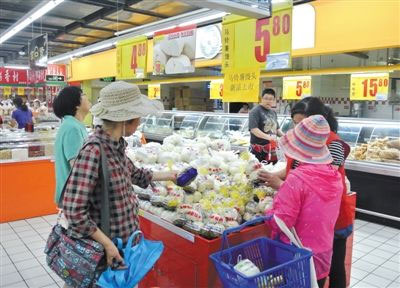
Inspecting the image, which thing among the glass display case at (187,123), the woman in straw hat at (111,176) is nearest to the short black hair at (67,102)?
the woman in straw hat at (111,176)

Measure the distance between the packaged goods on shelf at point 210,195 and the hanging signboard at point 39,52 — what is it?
6.18 m

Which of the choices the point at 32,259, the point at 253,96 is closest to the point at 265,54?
the point at 253,96

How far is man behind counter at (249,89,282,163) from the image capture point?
514cm

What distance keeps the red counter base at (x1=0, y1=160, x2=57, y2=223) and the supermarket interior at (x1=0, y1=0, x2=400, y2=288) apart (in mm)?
17

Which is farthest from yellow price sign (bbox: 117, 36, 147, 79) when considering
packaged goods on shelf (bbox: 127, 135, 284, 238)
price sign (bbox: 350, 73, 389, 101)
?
price sign (bbox: 350, 73, 389, 101)

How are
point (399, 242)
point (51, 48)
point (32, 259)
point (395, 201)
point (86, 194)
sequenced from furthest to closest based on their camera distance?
point (51, 48), point (395, 201), point (399, 242), point (32, 259), point (86, 194)

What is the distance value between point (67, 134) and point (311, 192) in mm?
1974

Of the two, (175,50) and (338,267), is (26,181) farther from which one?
(338,267)

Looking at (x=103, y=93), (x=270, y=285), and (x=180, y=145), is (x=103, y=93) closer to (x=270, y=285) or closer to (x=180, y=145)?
(x=270, y=285)

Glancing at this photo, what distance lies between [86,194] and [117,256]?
37 cm

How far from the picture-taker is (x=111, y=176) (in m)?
1.90

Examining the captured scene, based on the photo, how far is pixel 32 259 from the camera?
13.9 ft

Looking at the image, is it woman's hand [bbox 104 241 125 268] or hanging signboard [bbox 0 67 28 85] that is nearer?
woman's hand [bbox 104 241 125 268]

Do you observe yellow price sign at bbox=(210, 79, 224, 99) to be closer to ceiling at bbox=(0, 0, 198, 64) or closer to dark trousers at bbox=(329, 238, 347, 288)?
ceiling at bbox=(0, 0, 198, 64)
